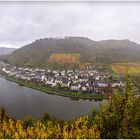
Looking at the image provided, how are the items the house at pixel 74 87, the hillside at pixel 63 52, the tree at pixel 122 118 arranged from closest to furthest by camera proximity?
the tree at pixel 122 118 < the house at pixel 74 87 < the hillside at pixel 63 52

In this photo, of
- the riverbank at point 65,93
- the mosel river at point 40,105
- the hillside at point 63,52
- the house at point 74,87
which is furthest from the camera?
the hillside at point 63,52

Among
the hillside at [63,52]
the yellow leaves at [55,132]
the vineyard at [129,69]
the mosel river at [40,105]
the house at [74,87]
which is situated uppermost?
the hillside at [63,52]

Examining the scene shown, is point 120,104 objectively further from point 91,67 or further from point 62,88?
point 91,67

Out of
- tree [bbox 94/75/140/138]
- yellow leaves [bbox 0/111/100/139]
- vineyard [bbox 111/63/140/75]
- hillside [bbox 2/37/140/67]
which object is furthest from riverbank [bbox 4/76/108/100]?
hillside [bbox 2/37/140/67]

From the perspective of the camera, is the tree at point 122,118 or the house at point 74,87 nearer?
the tree at point 122,118

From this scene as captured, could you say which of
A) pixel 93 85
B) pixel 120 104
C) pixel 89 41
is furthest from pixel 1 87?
pixel 89 41

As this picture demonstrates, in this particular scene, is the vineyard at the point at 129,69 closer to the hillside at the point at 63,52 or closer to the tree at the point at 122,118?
the hillside at the point at 63,52

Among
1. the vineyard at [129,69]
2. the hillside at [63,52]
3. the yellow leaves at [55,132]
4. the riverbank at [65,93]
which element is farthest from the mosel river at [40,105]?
the hillside at [63,52]

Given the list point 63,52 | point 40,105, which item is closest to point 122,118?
point 40,105

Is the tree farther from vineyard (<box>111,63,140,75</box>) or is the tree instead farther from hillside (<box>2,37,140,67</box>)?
hillside (<box>2,37,140,67</box>)
